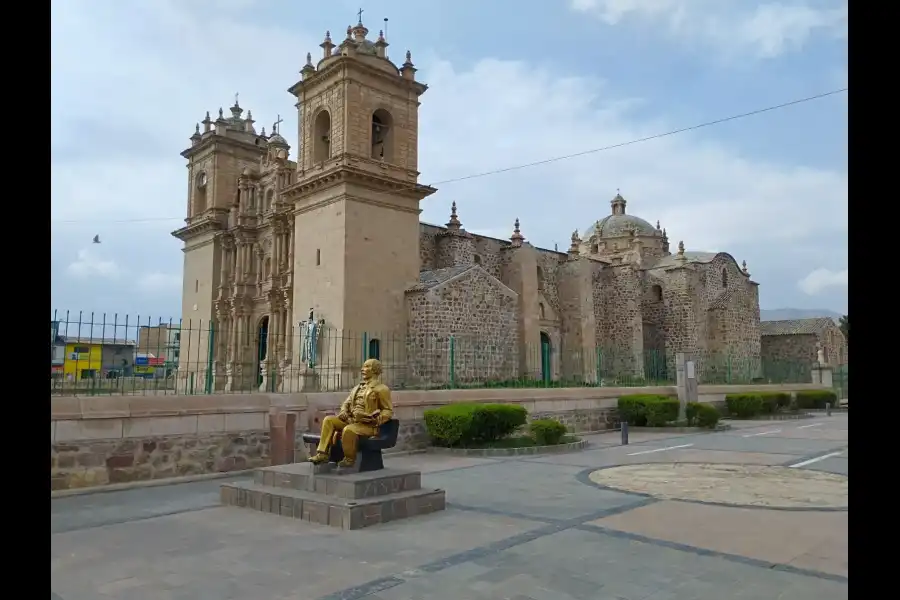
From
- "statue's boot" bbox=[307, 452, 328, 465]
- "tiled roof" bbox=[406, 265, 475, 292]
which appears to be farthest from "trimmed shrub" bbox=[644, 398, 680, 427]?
"statue's boot" bbox=[307, 452, 328, 465]

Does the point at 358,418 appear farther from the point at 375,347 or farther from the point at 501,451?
the point at 375,347

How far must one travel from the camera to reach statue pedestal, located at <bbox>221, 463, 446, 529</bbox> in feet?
23.2

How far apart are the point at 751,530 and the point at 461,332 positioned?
1625 cm

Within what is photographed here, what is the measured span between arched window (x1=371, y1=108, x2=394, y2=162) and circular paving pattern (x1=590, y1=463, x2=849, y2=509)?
620 inches

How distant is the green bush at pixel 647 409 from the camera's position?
1858cm

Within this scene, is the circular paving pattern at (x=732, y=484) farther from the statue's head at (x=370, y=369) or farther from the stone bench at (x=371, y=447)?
the statue's head at (x=370, y=369)

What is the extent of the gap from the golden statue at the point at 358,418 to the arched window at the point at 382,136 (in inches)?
668

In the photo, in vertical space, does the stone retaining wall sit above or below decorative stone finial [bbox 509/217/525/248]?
below

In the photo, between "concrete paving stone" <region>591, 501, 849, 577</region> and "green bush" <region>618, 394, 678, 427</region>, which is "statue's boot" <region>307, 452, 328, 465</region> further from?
"green bush" <region>618, 394, 678, 427</region>

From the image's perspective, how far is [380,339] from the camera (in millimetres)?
22250

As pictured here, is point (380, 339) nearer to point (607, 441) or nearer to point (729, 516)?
point (607, 441)
